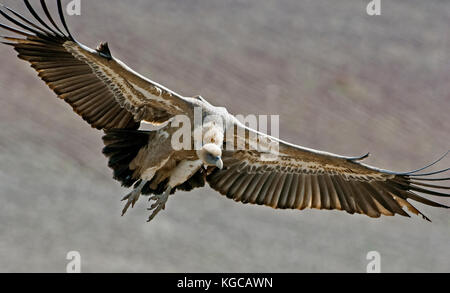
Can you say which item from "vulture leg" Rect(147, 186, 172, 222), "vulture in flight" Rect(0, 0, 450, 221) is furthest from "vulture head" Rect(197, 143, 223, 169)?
"vulture leg" Rect(147, 186, 172, 222)

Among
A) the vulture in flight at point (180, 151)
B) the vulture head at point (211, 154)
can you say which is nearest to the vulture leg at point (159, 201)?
the vulture in flight at point (180, 151)

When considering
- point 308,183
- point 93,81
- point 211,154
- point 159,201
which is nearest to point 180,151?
point 211,154

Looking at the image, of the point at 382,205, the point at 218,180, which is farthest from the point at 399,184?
the point at 218,180

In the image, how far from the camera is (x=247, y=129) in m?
5.94

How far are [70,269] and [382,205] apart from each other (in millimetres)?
3067

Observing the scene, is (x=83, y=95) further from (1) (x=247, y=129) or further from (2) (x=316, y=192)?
(2) (x=316, y=192)

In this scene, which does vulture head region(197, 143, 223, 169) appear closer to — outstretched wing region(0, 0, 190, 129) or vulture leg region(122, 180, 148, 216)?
outstretched wing region(0, 0, 190, 129)

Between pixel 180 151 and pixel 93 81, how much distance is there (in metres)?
0.85

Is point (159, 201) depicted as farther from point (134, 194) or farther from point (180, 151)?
point (180, 151)

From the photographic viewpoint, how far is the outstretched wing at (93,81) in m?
5.66

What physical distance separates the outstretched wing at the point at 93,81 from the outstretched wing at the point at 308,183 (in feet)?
2.46

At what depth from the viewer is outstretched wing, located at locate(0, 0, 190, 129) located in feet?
18.6

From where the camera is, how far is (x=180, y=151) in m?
5.80

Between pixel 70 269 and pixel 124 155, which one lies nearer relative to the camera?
pixel 124 155
